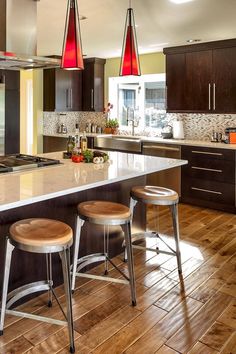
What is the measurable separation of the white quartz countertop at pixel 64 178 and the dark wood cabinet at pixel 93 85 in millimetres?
3819

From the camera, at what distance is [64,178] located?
8.18 ft

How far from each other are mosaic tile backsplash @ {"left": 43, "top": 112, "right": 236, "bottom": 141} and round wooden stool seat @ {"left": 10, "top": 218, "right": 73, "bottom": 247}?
4081 mm

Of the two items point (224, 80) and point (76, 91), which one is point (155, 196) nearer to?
point (224, 80)

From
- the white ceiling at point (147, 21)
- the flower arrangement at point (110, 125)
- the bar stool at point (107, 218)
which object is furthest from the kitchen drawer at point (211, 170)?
the bar stool at point (107, 218)

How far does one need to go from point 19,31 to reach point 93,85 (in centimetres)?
378

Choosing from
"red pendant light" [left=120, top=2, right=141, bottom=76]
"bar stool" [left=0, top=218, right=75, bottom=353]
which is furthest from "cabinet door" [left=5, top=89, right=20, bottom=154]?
"bar stool" [left=0, top=218, right=75, bottom=353]

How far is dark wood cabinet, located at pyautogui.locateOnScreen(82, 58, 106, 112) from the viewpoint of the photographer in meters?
6.89

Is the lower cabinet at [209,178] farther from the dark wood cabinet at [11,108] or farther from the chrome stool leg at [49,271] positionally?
the chrome stool leg at [49,271]

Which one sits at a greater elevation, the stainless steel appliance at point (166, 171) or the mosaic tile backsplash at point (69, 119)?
the mosaic tile backsplash at point (69, 119)

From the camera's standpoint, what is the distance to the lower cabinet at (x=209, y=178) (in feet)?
16.0

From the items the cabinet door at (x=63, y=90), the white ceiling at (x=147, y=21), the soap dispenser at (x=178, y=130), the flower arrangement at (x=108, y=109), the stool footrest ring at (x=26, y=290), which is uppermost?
the white ceiling at (x=147, y=21)

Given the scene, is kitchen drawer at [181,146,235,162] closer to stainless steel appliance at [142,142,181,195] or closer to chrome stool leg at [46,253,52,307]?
stainless steel appliance at [142,142,181,195]

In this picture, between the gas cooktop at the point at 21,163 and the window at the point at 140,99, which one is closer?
the gas cooktop at the point at 21,163

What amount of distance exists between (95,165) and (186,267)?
1211 mm
